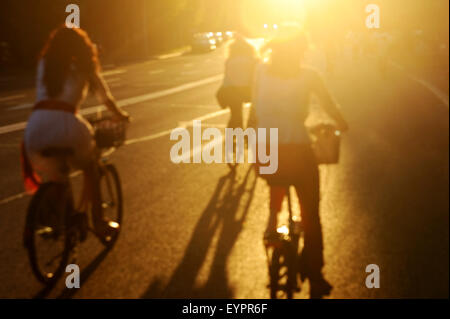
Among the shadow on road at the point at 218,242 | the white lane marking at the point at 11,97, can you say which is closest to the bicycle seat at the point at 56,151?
the shadow on road at the point at 218,242

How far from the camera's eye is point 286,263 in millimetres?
5027

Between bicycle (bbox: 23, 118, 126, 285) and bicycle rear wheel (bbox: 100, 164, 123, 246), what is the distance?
472 millimetres

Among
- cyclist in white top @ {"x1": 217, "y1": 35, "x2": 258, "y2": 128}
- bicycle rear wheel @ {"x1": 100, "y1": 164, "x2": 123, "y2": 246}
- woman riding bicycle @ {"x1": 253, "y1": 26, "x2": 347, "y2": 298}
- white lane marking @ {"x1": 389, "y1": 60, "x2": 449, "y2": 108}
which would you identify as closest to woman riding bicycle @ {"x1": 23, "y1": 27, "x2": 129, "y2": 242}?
bicycle rear wheel @ {"x1": 100, "y1": 164, "x2": 123, "y2": 246}

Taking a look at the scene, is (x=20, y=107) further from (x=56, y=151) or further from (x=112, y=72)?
(x=56, y=151)

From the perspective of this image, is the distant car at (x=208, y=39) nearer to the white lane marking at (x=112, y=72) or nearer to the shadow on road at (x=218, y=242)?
the shadow on road at (x=218, y=242)

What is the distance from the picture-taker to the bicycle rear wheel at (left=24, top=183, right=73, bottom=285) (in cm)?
492

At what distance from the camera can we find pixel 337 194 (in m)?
8.53

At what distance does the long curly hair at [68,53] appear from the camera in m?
3.74

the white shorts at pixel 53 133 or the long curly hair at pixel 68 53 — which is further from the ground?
the long curly hair at pixel 68 53

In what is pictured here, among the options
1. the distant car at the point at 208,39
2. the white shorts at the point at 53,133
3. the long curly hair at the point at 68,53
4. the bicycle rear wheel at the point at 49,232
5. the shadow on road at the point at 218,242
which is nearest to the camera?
the long curly hair at the point at 68,53

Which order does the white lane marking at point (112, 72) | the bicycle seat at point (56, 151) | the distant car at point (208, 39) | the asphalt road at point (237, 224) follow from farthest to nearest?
the white lane marking at point (112, 72) < the distant car at point (208, 39) < the asphalt road at point (237, 224) < the bicycle seat at point (56, 151)

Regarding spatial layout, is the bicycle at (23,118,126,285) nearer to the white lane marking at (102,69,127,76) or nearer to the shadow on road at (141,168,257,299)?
the shadow on road at (141,168,257,299)

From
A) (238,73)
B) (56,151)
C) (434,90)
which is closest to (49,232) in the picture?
(56,151)
